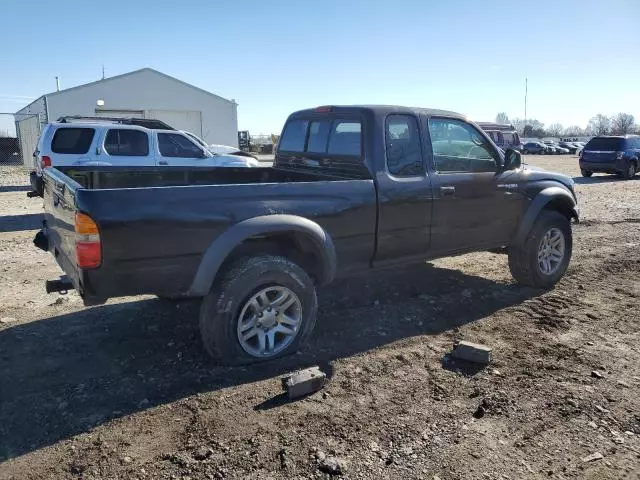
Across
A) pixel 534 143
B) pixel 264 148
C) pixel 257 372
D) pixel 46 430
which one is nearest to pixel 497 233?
pixel 257 372

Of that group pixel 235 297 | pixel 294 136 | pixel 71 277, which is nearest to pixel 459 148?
pixel 294 136

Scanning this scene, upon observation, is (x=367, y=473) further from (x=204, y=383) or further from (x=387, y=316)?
(x=387, y=316)

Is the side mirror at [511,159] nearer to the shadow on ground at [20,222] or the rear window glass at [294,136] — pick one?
the rear window glass at [294,136]

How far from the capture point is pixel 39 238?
4.56 meters

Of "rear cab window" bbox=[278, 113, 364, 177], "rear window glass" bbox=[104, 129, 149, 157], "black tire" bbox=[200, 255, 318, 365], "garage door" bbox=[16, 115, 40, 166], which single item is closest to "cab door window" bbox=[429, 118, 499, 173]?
"rear cab window" bbox=[278, 113, 364, 177]

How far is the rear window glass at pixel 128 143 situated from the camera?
11.3 m

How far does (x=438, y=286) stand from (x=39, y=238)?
412cm

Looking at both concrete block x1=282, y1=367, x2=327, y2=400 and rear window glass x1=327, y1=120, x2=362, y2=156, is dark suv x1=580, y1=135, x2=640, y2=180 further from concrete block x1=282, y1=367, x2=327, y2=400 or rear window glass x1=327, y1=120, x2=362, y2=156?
concrete block x1=282, y1=367, x2=327, y2=400

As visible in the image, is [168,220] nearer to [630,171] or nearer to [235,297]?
[235,297]

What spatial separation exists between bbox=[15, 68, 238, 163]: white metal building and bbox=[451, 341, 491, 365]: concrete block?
2445cm

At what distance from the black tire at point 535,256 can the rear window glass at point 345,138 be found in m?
2.29

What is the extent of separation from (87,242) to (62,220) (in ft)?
2.36

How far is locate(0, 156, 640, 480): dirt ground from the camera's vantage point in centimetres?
281

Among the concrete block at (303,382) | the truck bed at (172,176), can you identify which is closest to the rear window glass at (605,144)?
the truck bed at (172,176)
